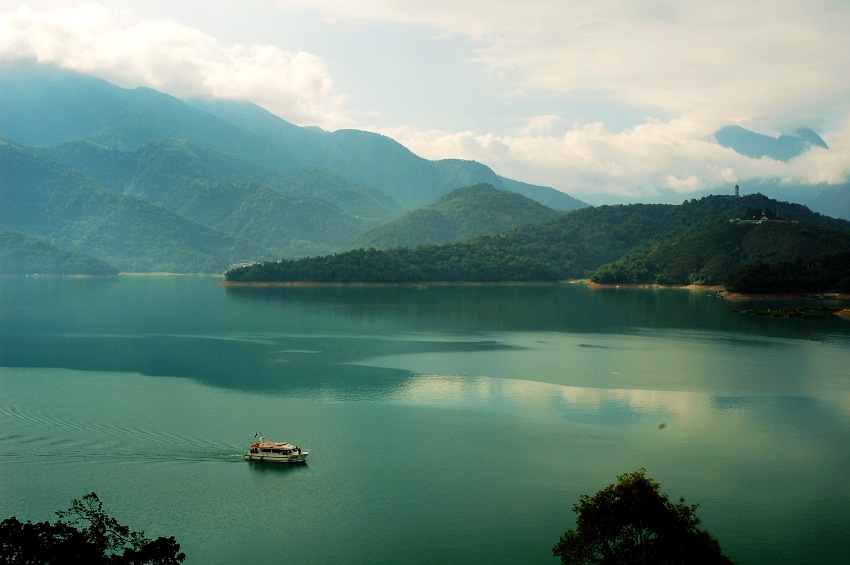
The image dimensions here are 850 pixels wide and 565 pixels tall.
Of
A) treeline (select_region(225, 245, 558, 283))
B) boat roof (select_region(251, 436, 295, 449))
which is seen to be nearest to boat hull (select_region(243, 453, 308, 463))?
boat roof (select_region(251, 436, 295, 449))

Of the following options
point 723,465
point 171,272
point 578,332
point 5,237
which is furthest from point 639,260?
point 5,237

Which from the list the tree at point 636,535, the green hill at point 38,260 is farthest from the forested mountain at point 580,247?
the tree at point 636,535

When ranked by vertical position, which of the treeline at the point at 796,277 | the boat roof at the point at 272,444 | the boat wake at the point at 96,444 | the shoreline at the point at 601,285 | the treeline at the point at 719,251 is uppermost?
the treeline at the point at 719,251

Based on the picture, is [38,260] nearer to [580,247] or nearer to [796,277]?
[580,247]

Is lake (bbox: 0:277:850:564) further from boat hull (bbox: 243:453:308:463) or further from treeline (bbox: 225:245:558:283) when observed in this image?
treeline (bbox: 225:245:558:283)

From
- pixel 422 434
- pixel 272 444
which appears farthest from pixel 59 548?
pixel 422 434

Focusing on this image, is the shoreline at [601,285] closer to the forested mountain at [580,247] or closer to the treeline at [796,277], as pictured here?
the treeline at [796,277]
